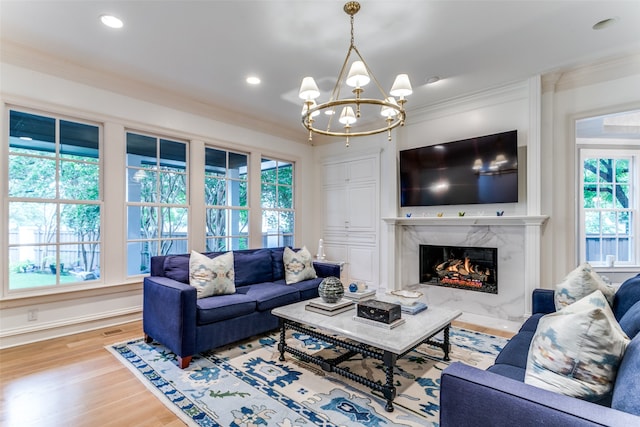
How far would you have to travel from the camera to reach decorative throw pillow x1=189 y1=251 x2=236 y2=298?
3.05 m

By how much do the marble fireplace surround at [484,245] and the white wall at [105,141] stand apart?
9.60ft

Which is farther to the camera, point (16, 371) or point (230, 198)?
point (230, 198)

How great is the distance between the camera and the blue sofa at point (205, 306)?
2.58 metres

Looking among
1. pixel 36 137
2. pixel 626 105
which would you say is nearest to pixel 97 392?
pixel 36 137

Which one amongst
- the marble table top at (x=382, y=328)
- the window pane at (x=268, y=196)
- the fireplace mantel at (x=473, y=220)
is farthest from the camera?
the window pane at (x=268, y=196)

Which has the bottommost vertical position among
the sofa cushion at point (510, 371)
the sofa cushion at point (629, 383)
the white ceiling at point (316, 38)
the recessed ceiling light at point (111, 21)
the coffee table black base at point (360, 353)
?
the coffee table black base at point (360, 353)

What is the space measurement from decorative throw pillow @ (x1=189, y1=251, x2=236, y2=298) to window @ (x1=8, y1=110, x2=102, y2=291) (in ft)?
4.23

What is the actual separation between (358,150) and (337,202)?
3.19 feet

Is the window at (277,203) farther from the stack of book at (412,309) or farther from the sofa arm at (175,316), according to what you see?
the stack of book at (412,309)

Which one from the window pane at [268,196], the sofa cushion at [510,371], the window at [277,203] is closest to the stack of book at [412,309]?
the sofa cushion at [510,371]

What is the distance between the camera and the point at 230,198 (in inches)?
188

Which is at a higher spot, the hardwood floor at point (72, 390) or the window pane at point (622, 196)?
the window pane at point (622, 196)

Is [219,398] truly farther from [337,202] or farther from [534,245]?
[337,202]

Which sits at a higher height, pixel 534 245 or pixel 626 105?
pixel 626 105
